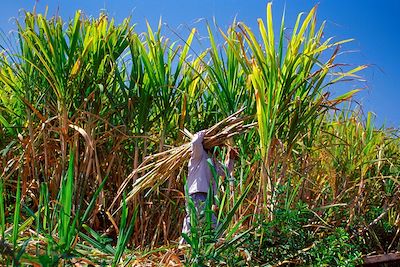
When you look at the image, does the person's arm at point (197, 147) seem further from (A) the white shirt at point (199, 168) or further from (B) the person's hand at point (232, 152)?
(B) the person's hand at point (232, 152)

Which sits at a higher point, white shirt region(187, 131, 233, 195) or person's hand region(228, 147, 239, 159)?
person's hand region(228, 147, 239, 159)

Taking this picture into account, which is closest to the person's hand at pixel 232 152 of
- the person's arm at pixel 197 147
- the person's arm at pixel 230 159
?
the person's arm at pixel 230 159

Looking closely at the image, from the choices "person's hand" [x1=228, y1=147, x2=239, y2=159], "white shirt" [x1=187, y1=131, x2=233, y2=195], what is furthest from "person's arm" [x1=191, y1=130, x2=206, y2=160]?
"person's hand" [x1=228, y1=147, x2=239, y2=159]

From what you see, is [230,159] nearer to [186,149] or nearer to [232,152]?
[232,152]

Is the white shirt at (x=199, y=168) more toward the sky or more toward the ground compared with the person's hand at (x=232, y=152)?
more toward the ground

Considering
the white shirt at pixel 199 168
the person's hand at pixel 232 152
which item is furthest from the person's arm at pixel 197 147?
the person's hand at pixel 232 152

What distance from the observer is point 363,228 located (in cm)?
335

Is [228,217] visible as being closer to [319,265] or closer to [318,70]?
[319,265]

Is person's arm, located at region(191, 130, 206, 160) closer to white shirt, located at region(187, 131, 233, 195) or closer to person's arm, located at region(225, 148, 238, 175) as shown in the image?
white shirt, located at region(187, 131, 233, 195)

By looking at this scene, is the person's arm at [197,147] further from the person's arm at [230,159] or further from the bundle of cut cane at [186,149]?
the person's arm at [230,159]

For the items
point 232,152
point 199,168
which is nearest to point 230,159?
point 232,152

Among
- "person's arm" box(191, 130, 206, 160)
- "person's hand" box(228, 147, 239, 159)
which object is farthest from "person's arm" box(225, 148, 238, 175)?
"person's arm" box(191, 130, 206, 160)

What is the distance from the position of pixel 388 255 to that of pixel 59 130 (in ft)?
6.05

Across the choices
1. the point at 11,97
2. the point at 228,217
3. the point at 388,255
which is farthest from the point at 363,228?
the point at 11,97
